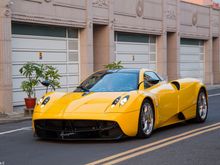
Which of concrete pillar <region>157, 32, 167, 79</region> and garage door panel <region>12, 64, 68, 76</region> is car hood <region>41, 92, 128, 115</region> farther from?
concrete pillar <region>157, 32, 167, 79</region>

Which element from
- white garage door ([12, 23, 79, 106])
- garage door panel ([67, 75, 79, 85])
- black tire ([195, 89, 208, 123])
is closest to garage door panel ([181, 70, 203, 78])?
garage door panel ([67, 75, 79, 85])

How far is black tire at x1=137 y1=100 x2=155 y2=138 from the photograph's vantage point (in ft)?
29.6

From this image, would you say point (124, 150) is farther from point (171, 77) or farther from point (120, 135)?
point (171, 77)

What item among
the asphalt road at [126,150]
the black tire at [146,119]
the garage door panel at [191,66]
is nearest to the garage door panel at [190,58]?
the garage door panel at [191,66]

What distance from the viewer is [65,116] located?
338 inches

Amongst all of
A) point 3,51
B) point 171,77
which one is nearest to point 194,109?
point 3,51

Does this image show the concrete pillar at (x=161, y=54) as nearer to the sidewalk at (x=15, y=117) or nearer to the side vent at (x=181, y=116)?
the sidewalk at (x=15, y=117)

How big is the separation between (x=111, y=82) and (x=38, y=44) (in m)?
10.0

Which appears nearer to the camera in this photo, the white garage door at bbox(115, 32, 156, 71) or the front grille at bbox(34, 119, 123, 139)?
the front grille at bbox(34, 119, 123, 139)

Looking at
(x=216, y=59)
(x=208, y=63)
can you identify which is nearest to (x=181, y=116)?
(x=208, y=63)

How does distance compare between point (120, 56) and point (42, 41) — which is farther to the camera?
point (120, 56)

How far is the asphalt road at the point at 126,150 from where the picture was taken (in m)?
7.16

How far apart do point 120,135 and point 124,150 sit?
2.41ft

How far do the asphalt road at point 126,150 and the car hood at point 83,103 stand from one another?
1.84 feet
